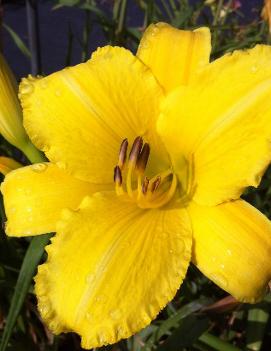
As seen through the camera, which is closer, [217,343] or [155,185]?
[155,185]

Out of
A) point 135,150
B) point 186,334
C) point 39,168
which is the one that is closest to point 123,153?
point 135,150

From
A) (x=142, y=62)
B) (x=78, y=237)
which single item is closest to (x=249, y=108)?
(x=142, y=62)

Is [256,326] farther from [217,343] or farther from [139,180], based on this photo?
[139,180]

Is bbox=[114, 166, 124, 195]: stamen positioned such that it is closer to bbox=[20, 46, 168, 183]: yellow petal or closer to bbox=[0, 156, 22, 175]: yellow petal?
bbox=[20, 46, 168, 183]: yellow petal

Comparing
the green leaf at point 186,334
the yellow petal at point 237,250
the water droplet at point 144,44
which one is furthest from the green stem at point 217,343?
the water droplet at point 144,44

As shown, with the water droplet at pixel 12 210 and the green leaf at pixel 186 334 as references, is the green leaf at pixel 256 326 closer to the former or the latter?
the green leaf at pixel 186 334

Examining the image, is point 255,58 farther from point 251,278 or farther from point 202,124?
point 251,278

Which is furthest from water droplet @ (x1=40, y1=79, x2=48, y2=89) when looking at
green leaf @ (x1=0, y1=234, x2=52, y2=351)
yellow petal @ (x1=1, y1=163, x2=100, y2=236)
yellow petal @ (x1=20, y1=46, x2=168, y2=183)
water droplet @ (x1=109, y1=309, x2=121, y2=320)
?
water droplet @ (x1=109, y1=309, x2=121, y2=320)
